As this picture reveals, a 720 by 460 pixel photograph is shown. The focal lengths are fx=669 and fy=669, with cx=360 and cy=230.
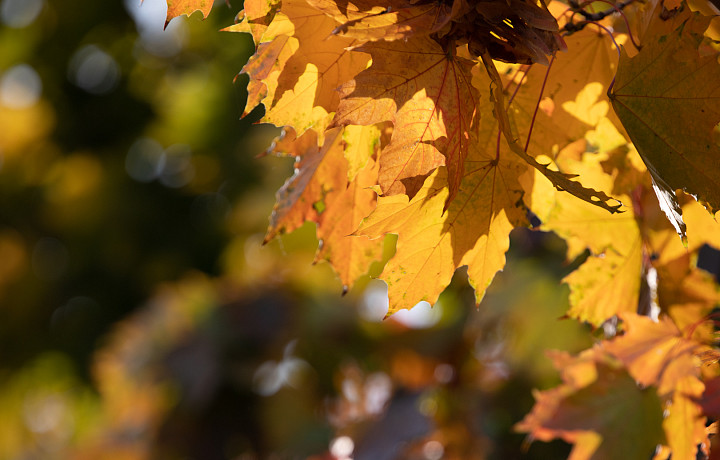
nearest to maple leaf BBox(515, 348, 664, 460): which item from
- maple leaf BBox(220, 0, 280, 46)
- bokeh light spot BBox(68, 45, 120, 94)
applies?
maple leaf BBox(220, 0, 280, 46)

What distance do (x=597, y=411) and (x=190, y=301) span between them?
7.46ft

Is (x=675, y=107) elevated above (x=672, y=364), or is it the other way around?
(x=675, y=107)

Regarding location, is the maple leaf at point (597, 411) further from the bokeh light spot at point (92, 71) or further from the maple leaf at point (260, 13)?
the bokeh light spot at point (92, 71)

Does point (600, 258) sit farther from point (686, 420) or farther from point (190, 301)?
point (190, 301)

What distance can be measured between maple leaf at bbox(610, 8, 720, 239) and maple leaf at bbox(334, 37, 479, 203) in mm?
140

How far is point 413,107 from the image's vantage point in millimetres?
503

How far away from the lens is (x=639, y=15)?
2.13ft

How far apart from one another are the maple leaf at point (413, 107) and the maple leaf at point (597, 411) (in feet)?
1.40

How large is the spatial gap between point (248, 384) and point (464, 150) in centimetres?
254

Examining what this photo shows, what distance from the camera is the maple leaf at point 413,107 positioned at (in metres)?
0.49

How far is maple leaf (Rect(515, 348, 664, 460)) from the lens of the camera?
2.70 feet

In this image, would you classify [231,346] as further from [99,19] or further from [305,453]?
[99,19]

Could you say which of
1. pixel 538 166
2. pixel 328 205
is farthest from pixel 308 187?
pixel 538 166

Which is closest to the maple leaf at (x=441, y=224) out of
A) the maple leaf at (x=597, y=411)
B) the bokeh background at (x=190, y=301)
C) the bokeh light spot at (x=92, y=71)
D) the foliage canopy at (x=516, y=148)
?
the foliage canopy at (x=516, y=148)
